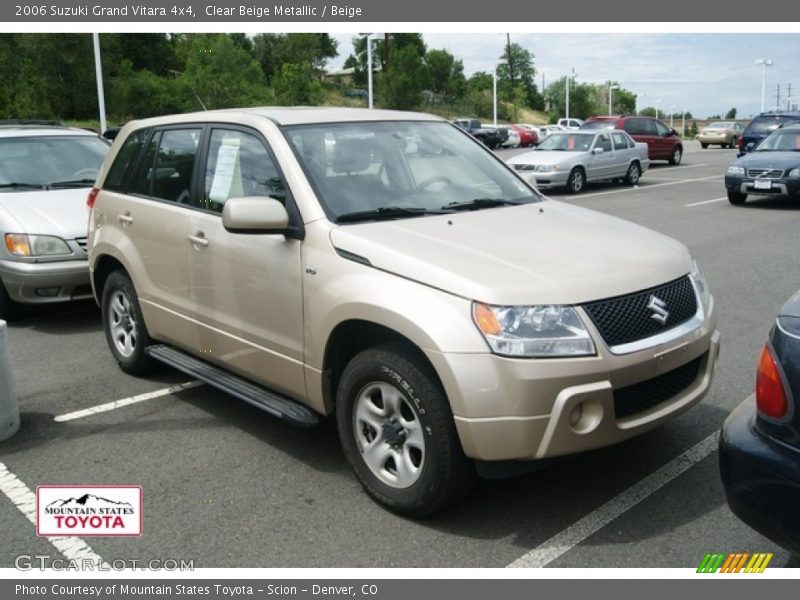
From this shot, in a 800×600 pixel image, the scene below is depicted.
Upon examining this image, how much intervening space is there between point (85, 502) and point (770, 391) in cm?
306

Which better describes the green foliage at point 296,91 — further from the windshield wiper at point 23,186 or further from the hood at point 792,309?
the hood at point 792,309

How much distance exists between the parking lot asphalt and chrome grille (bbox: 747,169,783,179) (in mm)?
10696

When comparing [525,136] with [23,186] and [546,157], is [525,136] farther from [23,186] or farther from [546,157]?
[23,186]

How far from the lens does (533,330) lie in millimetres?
3328

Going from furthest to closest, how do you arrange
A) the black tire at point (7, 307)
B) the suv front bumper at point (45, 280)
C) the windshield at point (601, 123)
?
the windshield at point (601, 123)
the black tire at point (7, 307)
the suv front bumper at point (45, 280)

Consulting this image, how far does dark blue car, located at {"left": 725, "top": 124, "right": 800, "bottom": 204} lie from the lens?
15586 millimetres

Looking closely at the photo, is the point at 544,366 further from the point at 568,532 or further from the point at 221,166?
the point at 221,166

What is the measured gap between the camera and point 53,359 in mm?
6516

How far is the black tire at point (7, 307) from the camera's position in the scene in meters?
7.56

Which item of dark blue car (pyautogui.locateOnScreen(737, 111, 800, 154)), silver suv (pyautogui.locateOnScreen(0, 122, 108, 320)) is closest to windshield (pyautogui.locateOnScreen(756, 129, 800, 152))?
dark blue car (pyautogui.locateOnScreen(737, 111, 800, 154))

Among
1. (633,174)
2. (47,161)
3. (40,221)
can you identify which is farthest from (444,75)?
(40,221)

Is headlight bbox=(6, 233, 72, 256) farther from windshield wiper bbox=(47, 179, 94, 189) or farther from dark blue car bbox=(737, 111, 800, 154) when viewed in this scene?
dark blue car bbox=(737, 111, 800, 154)

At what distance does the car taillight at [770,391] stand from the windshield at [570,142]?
17844 millimetres

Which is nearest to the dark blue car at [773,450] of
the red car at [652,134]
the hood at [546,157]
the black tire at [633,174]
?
the hood at [546,157]
